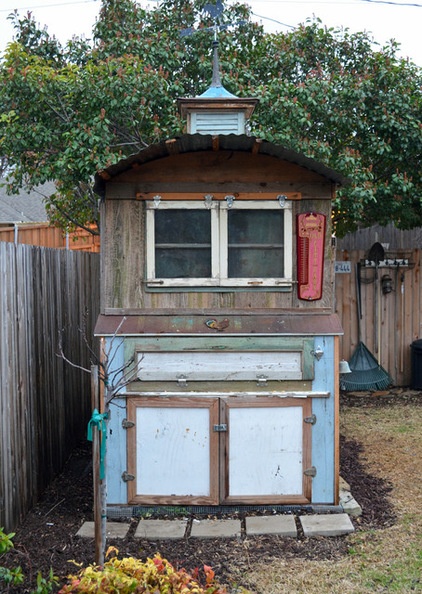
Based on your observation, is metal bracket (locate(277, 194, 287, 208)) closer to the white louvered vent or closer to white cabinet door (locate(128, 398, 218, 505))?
the white louvered vent

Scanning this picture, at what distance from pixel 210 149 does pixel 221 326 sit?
52.0 inches

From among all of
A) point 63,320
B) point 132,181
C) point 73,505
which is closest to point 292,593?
point 73,505

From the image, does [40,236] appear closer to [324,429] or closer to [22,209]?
[22,209]

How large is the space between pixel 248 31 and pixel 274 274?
6159 millimetres

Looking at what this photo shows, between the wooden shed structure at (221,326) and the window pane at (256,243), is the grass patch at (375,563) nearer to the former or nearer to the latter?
the wooden shed structure at (221,326)

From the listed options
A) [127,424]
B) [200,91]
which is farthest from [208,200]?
[200,91]

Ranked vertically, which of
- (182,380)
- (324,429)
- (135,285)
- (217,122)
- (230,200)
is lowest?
(324,429)

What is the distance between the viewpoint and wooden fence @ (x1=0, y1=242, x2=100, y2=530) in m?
4.86

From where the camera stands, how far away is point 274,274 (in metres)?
5.33

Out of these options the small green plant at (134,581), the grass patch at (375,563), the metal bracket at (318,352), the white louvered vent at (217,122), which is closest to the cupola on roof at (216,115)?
the white louvered vent at (217,122)

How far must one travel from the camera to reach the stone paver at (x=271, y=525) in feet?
16.0

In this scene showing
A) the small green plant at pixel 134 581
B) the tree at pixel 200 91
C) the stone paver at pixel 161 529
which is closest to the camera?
the small green plant at pixel 134 581

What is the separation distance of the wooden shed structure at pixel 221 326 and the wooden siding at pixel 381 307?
518cm

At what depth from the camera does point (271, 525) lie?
498 cm
